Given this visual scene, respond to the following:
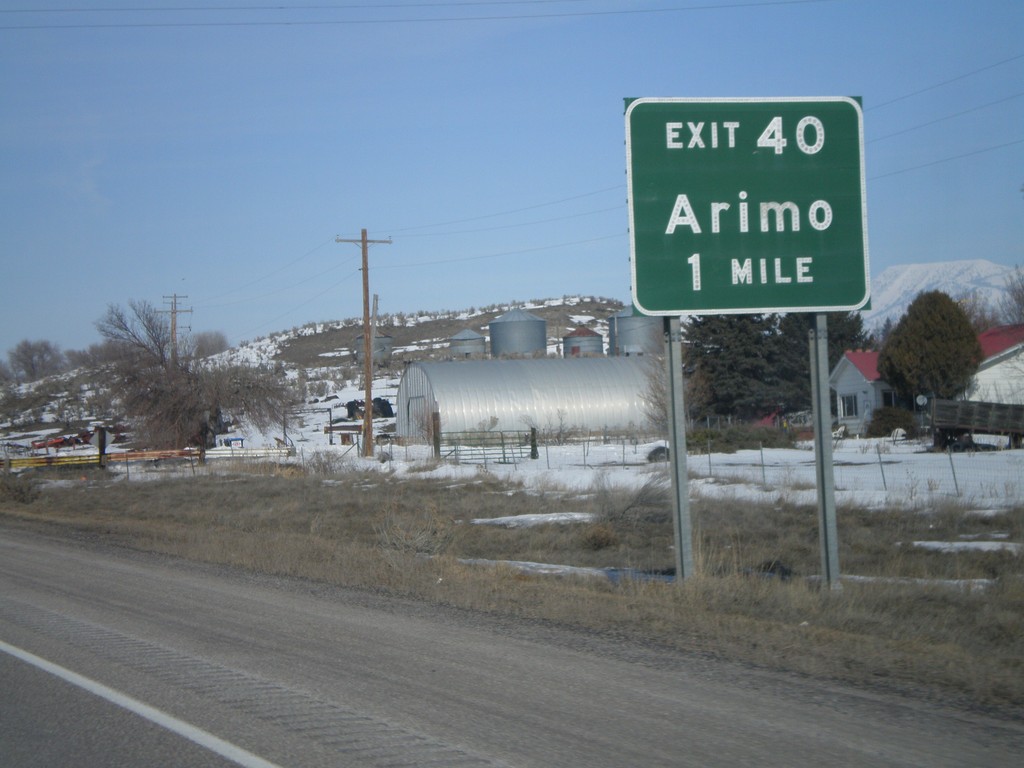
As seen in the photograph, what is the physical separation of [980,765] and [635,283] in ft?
21.3

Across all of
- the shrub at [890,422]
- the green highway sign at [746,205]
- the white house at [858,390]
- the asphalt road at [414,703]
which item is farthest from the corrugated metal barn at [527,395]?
the asphalt road at [414,703]

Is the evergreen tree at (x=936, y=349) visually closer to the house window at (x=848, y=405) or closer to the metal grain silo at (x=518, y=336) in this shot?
the house window at (x=848, y=405)

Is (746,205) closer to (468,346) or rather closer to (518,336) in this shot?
(518,336)

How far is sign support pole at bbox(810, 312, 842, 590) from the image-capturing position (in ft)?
35.0

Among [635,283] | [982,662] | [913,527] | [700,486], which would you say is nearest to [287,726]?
[982,662]

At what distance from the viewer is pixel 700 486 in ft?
87.9

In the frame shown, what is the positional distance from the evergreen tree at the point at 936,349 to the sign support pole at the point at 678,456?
40089 mm

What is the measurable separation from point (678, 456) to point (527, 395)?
52.6 meters

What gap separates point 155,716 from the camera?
6516mm

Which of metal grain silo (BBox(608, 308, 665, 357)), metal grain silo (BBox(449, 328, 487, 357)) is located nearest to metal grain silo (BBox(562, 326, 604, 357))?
metal grain silo (BBox(608, 308, 665, 357))

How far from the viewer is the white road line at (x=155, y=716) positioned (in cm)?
564

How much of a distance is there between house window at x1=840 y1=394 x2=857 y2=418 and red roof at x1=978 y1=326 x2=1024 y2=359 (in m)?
7.80

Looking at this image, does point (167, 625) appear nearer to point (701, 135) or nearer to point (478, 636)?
point (478, 636)

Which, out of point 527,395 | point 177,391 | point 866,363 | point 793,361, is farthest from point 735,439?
point 177,391
